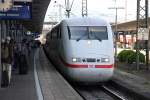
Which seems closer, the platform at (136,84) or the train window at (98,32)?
the platform at (136,84)

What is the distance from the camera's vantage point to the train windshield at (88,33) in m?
22.0

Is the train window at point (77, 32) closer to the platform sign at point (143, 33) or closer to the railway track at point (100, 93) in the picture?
the railway track at point (100, 93)

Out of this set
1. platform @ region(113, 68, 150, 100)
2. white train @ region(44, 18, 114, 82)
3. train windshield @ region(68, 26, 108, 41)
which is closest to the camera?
platform @ region(113, 68, 150, 100)

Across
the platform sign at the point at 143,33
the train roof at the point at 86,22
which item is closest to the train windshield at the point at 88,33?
the train roof at the point at 86,22

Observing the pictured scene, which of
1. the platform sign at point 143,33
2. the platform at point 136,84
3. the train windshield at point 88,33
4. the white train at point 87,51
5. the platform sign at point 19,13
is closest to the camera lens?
the platform at point 136,84

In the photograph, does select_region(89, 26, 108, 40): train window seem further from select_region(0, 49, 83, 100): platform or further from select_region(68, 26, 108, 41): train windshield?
select_region(0, 49, 83, 100): platform

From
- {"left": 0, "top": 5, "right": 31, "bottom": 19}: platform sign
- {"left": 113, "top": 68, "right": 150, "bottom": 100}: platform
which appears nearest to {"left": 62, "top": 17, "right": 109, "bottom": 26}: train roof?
{"left": 113, "top": 68, "right": 150, "bottom": 100}: platform

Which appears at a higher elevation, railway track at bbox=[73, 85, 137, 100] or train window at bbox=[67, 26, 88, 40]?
train window at bbox=[67, 26, 88, 40]

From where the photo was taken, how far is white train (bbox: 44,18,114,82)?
68.3 feet

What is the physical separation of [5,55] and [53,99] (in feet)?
12.8

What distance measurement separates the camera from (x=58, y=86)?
18.7 m

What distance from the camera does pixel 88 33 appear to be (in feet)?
73.2

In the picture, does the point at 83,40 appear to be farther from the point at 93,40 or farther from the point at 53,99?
the point at 53,99

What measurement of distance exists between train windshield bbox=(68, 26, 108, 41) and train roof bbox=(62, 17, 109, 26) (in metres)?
0.20
